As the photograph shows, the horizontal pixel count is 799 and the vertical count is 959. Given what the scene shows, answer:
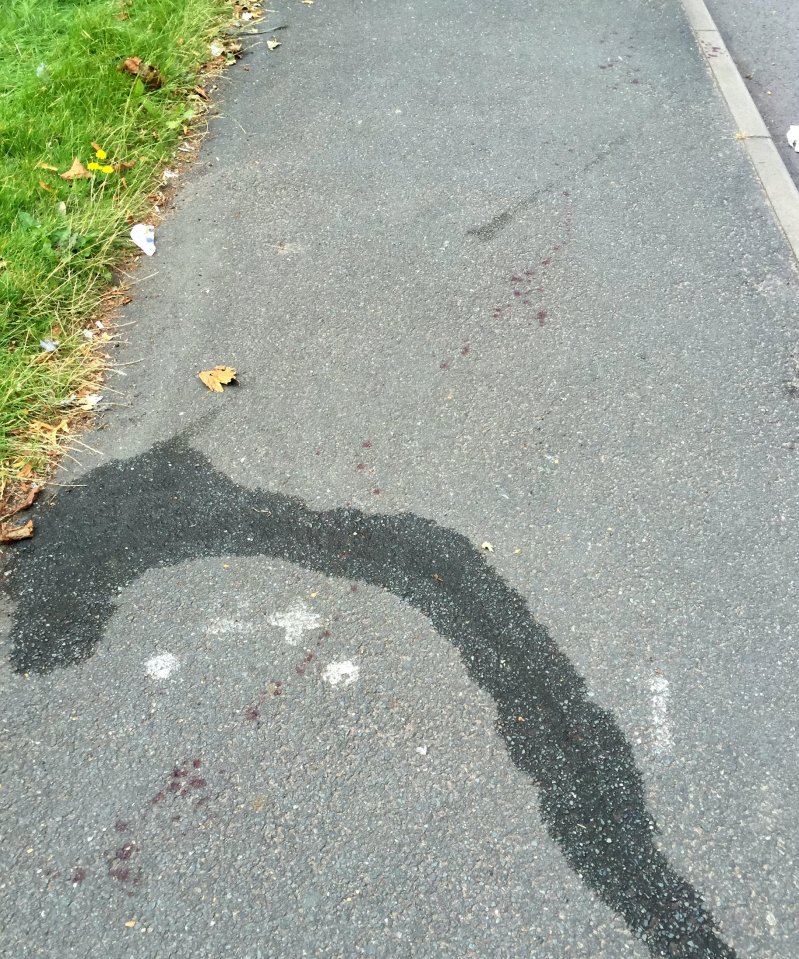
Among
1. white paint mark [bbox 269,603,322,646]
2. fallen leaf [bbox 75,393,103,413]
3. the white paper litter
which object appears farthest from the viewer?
the white paper litter

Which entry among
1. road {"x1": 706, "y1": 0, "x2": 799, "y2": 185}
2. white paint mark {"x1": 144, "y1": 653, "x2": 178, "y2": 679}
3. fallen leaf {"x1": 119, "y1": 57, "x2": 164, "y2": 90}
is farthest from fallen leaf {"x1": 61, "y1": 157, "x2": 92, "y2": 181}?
road {"x1": 706, "y1": 0, "x2": 799, "y2": 185}

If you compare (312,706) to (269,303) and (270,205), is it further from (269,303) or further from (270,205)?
(270,205)

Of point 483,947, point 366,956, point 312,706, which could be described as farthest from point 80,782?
point 483,947

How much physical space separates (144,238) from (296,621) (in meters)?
2.34

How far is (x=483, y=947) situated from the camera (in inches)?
80.9

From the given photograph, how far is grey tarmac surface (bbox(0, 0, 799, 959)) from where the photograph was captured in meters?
2.16

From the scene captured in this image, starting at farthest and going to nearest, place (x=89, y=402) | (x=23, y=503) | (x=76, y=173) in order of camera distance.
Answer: (x=76, y=173), (x=89, y=402), (x=23, y=503)

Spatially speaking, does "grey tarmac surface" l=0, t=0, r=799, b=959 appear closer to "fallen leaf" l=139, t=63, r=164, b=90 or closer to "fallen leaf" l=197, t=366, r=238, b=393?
"fallen leaf" l=197, t=366, r=238, b=393

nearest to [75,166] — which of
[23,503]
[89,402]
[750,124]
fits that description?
[89,402]

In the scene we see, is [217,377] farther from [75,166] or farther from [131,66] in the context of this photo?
[131,66]

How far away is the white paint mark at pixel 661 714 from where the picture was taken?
2394 millimetres

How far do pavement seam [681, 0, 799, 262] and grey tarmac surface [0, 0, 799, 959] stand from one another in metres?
0.13

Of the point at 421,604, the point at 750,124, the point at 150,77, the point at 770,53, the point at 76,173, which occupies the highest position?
the point at 770,53

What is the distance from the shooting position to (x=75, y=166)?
13.8ft
